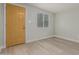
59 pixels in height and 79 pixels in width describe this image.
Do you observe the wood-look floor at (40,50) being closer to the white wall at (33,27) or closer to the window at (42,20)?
the white wall at (33,27)

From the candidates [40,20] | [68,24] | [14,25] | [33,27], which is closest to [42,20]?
[40,20]

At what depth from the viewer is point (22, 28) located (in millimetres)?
5555

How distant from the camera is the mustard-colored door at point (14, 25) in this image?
15.7 feet

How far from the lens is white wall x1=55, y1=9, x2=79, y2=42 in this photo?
6.28 metres

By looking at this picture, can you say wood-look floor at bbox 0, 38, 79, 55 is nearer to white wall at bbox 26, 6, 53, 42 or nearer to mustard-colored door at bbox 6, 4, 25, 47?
mustard-colored door at bbox 6, 4, 25, 47

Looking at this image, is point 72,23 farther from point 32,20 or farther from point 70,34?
point 32,20

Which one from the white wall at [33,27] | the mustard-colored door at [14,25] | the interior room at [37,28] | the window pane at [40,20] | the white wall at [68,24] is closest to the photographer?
the interior room at [37,28]

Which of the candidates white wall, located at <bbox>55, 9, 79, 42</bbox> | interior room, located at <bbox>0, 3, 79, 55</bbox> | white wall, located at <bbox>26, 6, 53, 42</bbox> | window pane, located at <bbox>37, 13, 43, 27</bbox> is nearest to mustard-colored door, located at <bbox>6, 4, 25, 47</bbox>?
interior room, located at <bbox>0, 3, 79, 55</bbox>

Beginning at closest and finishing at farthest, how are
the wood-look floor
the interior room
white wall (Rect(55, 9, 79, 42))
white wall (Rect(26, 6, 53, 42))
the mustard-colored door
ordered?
the wood-look floor → the interior room → the mustard-colored door → white wall (Rect(26, 6, 53, 42)) → white wall (Rect(55, 9, 79, 42))

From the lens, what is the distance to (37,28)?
6754 millimetres

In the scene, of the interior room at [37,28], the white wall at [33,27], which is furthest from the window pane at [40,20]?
the white wall at [33,27]

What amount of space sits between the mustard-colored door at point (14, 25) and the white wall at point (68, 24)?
3087mm

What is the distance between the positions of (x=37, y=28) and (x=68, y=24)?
6.91ft

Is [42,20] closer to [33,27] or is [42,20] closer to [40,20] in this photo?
[40,20]
